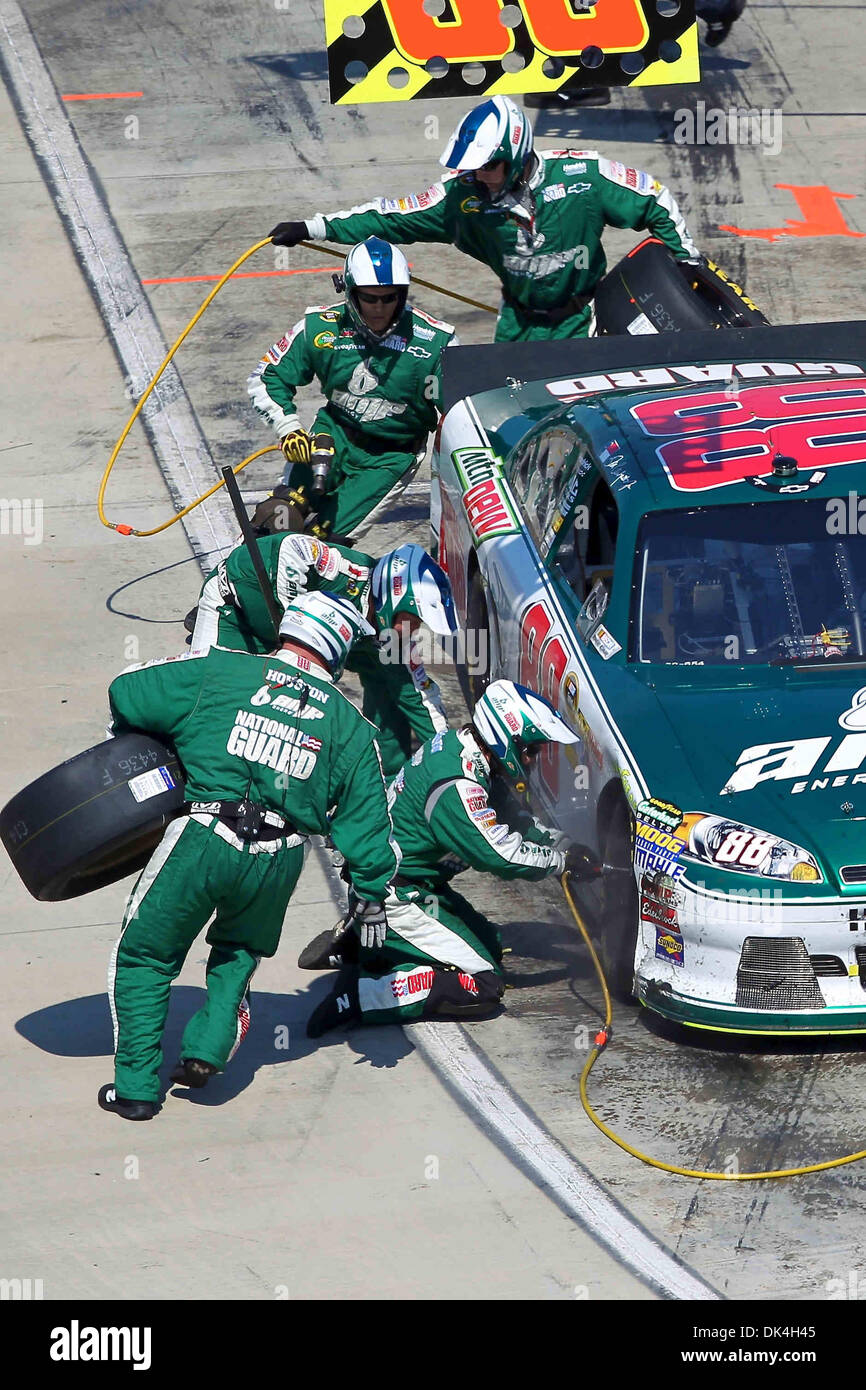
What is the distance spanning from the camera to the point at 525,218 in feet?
31.8

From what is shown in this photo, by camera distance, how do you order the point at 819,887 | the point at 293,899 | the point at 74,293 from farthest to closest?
the point at 74,293
the point at 293,899
the point at 819,887

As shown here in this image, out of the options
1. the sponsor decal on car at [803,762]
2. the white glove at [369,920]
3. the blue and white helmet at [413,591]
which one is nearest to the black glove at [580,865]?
the sponsor decal on car at [803,762]

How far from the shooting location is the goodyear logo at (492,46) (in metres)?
14.0

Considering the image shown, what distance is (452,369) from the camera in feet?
30.6

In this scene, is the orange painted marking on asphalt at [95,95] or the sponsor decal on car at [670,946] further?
the orange painted marking on asphalt at [95,95]

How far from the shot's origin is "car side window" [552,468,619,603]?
745 centimetres

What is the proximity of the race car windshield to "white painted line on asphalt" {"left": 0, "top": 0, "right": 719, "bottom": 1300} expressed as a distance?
162 centimetres

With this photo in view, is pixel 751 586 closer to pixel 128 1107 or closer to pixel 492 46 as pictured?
pixel 128 1107

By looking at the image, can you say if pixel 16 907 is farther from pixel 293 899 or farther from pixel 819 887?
pixel 819 887

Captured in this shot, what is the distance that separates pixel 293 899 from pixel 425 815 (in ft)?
3.65

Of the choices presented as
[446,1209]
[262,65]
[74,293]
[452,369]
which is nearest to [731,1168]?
[446,1209]

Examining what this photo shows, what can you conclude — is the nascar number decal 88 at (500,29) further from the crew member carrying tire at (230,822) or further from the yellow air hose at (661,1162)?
the yellow air hose at (661,1162)

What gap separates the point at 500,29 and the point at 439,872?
908cm

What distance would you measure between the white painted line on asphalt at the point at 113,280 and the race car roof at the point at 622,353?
1.82 meters
